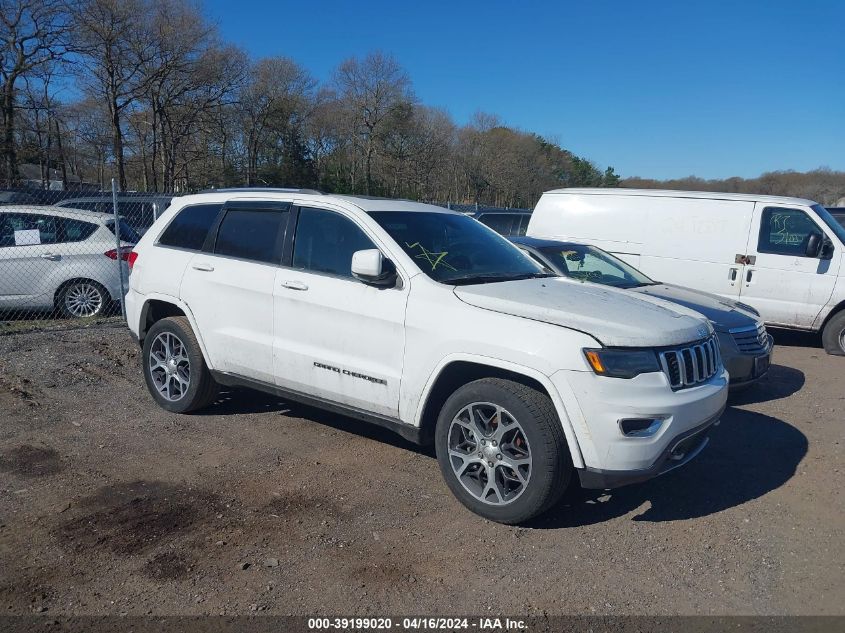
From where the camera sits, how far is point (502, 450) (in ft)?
12.7

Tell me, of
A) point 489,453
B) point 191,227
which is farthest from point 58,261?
point 489,453

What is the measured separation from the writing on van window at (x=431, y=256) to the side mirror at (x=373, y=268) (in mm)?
237

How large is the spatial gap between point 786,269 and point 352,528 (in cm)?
771

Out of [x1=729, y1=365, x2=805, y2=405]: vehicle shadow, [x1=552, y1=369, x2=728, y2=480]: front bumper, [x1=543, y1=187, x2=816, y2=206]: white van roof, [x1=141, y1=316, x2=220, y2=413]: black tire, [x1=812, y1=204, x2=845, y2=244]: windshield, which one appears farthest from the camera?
[x1=543, y1=187, x2=816, y2=206]: white van roof

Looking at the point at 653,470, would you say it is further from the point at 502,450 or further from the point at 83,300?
the point at 83,300

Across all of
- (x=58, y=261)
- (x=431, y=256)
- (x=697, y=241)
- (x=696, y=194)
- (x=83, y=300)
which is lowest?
(x=83, y=300)

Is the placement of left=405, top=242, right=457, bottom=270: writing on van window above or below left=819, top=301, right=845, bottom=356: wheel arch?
above

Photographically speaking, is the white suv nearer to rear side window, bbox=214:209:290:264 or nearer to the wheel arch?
rear side window, bbox=214:209:290:264

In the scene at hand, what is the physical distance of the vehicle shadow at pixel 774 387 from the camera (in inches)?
265

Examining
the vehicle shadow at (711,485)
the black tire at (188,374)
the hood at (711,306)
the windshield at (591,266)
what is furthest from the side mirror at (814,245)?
the black tire at (188,374)

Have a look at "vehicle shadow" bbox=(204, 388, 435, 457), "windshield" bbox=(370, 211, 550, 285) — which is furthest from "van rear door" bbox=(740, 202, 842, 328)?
"vehicle shadow" bbox=(204, 388, 435, 457)

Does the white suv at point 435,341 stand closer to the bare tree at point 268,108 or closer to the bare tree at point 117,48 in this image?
the bare tree at point 117,48

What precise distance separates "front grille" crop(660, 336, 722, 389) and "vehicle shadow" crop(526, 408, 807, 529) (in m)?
0.83

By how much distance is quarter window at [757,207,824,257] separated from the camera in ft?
30.3
